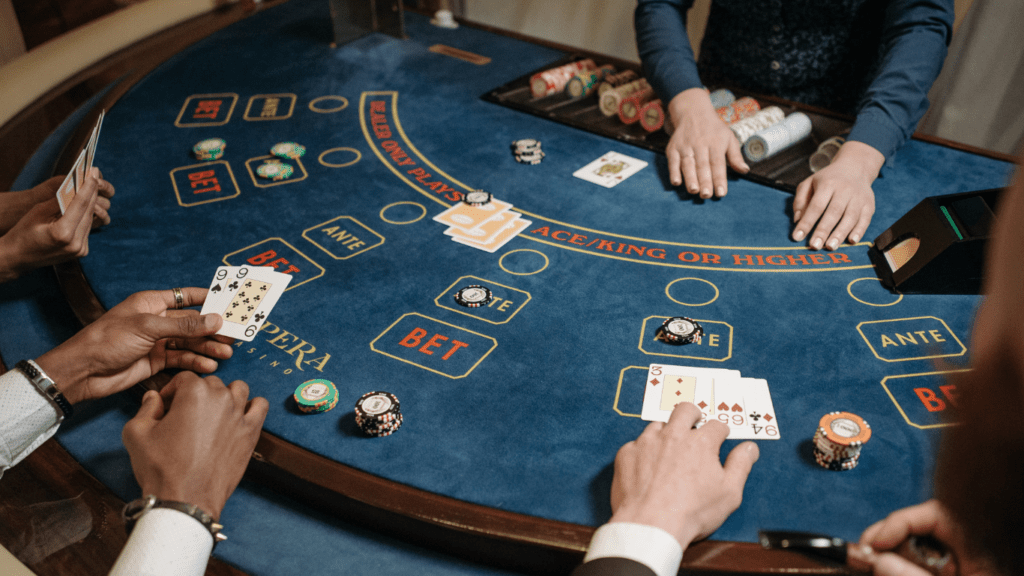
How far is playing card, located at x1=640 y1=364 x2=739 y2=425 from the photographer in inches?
53.5

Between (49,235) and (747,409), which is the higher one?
(49,235)

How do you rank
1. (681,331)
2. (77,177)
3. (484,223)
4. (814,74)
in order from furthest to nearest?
(814,74) < (484,223) < (77,177) < (681,331)

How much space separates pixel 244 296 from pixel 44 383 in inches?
17.5

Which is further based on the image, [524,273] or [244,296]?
[524,273]

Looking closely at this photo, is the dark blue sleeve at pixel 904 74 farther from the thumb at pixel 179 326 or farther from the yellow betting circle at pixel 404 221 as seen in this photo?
the thumb at pixel 179 326

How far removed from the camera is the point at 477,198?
6.73ft

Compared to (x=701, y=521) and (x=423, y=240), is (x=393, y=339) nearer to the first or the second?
(x=423, y=240)

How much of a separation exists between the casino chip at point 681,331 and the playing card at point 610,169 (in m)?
0.74

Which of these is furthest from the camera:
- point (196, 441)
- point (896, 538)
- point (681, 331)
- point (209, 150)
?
point (209, 150)

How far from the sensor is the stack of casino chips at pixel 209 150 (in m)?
2.32

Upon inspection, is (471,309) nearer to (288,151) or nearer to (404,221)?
(404,221)

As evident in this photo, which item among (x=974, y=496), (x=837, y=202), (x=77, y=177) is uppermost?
(x=974, y=496)

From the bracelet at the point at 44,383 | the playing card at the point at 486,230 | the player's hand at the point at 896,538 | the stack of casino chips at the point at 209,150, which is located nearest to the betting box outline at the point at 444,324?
the playing card at the point at 486,230

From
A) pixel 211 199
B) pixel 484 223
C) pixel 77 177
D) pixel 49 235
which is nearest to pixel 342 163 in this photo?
pixel 211 199
